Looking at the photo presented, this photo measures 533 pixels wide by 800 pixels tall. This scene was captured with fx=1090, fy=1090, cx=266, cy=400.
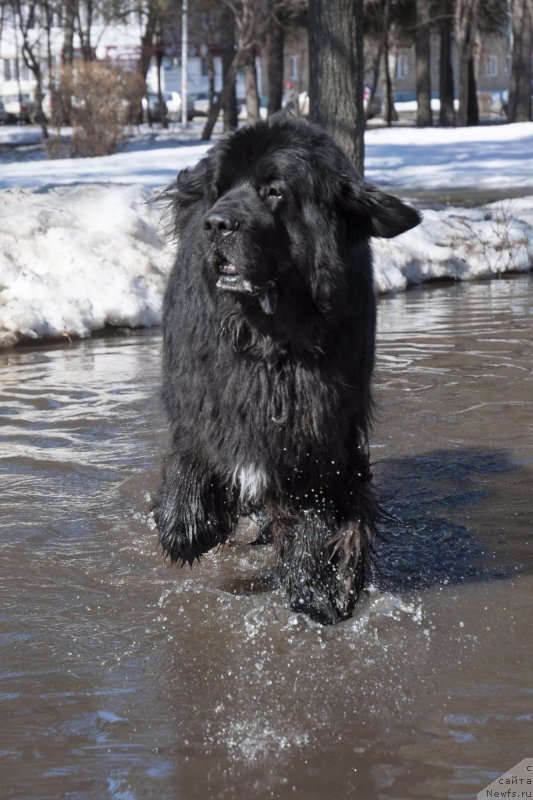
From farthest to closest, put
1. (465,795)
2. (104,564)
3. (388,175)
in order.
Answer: (388,175) < (104,564) < (465,795)

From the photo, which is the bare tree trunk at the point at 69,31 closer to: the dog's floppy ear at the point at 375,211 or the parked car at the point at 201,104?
the parked car at the point at 201,104

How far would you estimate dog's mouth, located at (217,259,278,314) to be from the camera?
3.40 metres

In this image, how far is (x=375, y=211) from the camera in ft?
12.1

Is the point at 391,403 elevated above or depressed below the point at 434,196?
below

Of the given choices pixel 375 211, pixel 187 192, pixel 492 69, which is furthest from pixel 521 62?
pixel 492 69

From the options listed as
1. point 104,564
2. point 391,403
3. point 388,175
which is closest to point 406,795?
point 104,564

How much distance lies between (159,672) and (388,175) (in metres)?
17.7

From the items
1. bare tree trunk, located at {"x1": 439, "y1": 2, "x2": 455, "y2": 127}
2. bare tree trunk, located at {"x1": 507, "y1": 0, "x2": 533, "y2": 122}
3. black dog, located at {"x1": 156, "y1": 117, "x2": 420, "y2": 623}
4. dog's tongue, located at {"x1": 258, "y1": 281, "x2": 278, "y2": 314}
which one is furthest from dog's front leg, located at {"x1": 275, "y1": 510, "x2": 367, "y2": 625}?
bare tree trunk, located at {"x1": 439, "y1": 2, "x2": 455, "y2": 127}

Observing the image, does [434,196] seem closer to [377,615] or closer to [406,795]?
[377,615]

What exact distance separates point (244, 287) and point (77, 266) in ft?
20.8

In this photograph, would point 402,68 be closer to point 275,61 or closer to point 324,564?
point 275,61

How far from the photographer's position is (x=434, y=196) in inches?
663

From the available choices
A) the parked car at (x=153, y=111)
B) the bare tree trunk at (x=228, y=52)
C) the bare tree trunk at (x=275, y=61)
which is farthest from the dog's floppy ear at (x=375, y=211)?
the parked car at (x=153, y=111)

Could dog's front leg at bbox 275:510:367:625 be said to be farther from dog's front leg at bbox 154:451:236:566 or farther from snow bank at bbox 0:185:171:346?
snow bank at bbox 0:185:171:346
